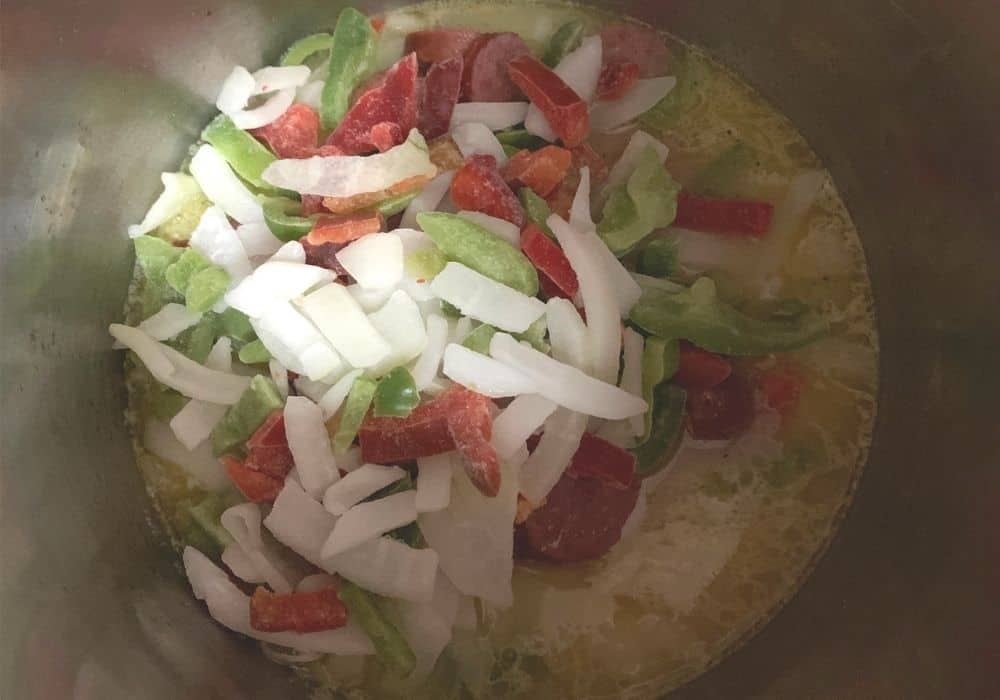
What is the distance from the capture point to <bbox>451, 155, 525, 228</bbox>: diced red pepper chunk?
5.19ft

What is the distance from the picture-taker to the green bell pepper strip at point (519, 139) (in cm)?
173

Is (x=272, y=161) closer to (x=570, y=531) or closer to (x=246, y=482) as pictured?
(x=246, y=482)

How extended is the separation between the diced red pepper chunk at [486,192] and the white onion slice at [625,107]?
332mm

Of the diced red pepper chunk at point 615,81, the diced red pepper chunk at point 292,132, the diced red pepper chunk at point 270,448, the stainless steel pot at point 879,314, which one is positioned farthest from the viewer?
the diced red pepper chunk at point 615,81

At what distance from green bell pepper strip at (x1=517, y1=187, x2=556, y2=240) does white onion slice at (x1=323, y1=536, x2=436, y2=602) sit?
62cm

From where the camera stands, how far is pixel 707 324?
1567mm

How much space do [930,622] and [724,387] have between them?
0.53 metres

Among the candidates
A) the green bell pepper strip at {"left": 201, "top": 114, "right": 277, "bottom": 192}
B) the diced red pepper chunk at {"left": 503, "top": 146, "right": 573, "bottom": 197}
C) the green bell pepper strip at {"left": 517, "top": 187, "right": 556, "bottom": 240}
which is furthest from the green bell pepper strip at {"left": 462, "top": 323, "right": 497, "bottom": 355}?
the green bell pepper strip at {"left": 201, "top": 114, "right": 277, "bottom": 192}

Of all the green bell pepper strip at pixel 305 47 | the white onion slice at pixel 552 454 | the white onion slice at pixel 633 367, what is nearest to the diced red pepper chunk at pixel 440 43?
the green bell pepper strip at pixel 305 47

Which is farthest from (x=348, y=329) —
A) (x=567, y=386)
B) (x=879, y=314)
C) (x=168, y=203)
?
(x=879, y=314)

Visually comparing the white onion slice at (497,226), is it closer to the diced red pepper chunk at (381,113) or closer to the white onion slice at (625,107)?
the diced red pepper chunk at (381,113)

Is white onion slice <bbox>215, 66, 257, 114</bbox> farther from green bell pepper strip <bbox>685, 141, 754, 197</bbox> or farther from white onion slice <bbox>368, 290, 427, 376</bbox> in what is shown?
green bell pepper strip <bbox>685, 141, 754, 197</bbox>

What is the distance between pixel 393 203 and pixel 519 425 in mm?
484

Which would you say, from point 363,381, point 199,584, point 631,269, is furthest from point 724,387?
point 199,584
